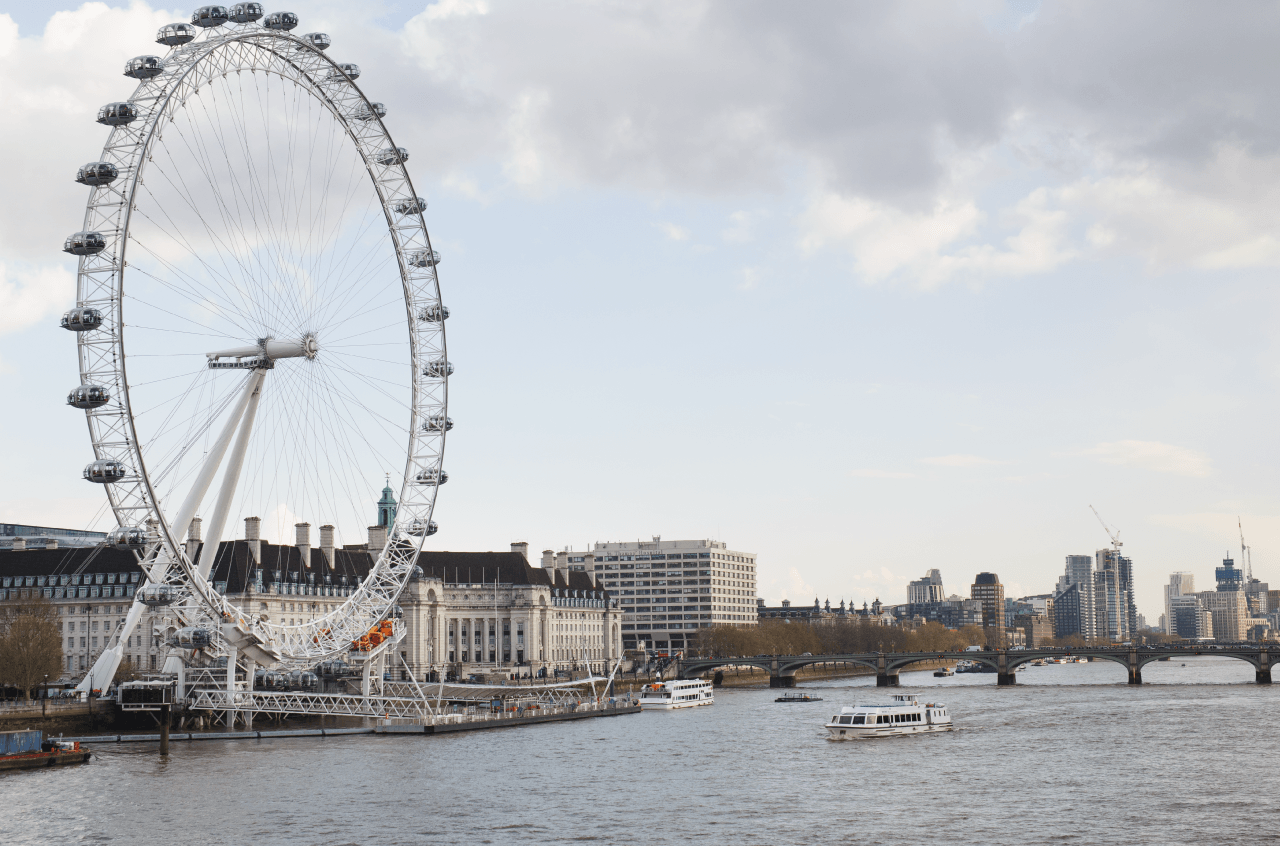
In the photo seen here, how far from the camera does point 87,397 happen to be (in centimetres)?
6794

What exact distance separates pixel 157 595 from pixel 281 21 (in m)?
31.3

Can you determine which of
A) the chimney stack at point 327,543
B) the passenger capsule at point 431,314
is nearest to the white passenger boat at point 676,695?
the chimney stack at point 327,543

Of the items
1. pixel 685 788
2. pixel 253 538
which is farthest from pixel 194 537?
pixel 685 788

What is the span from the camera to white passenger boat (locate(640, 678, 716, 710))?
12769 centimetres

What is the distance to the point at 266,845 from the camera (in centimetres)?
4944

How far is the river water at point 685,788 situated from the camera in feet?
171

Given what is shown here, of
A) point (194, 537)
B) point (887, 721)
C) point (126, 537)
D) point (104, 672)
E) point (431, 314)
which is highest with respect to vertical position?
point (431, 314)

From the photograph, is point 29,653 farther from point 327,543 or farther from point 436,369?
point 327,543

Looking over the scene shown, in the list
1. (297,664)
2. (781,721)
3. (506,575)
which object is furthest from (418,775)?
(506,575)

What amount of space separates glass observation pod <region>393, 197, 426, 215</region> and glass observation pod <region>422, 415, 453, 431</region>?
13439mm

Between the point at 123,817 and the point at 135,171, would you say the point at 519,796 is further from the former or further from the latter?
the point at 135,171

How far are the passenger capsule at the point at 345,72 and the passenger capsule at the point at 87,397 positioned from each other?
25938 mm

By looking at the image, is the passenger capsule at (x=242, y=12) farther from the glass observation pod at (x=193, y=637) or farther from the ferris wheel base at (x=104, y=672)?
the ferris wheel base at (x=104, y=672)

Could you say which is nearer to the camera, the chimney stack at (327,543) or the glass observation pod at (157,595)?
the glass observation pod at (157,595)
